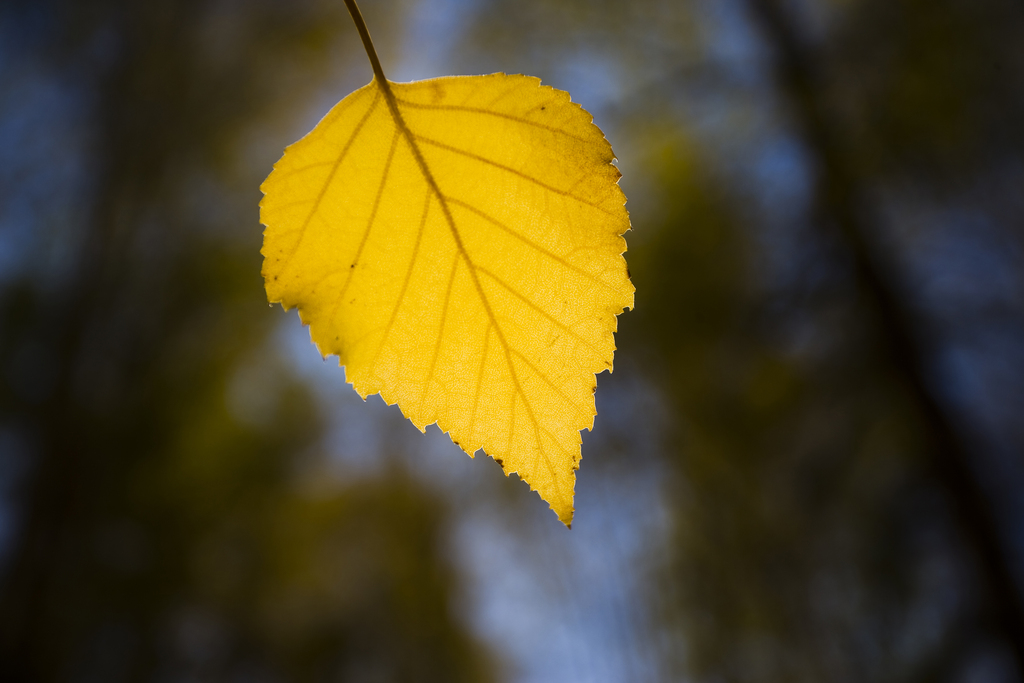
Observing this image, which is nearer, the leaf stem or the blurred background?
the leaf stem

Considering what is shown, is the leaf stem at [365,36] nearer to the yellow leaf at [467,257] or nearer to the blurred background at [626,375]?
the yellow leaf at [467,257]

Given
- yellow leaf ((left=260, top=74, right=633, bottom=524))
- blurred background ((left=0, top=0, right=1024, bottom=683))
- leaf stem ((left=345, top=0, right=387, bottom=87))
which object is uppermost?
blurred background ((left=0, top=0, right=1024, bottom=683))

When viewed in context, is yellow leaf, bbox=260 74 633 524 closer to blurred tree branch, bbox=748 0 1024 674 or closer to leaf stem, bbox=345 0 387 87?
leaf stem, bbox=345 0 387 87

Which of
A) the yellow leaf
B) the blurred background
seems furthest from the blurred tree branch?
the yellow leaf

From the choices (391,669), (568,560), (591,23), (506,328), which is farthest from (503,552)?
(506,328)

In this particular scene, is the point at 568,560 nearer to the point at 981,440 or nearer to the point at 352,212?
the point at 981,440

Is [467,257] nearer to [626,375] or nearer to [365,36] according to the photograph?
[365,36]
